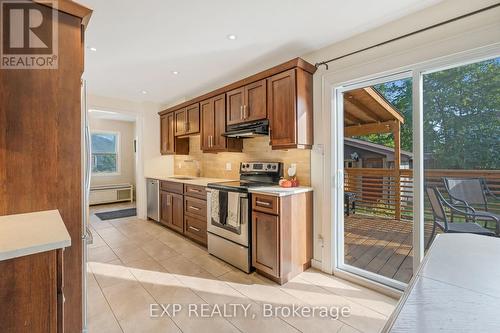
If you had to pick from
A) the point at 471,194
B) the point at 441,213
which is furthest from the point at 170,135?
the point at 471,194

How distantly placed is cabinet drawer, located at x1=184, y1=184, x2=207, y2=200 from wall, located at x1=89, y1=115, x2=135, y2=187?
13.8 ft

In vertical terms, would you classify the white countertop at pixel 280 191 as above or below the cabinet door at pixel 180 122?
below

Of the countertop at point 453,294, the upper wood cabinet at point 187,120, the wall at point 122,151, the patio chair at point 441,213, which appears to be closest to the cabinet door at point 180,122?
the upper wood cabinet at point 187,120

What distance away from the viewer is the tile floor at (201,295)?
1781 mm

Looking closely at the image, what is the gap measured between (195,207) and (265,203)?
1.44m

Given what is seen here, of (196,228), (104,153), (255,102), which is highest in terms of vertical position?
(255,102)

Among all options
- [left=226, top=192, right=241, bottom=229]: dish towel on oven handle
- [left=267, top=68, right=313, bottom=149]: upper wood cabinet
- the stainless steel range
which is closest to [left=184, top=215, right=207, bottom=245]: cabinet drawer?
the stainless steel range

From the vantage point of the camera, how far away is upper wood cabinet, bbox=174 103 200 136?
Result: 396 centimetres

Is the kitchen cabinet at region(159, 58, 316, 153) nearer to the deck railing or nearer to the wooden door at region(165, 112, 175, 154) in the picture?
the deck railing

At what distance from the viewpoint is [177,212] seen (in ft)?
12.8

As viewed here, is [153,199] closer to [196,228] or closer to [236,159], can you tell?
[196,228]

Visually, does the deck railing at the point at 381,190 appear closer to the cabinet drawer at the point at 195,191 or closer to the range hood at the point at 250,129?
the range hood at the point at 250,129

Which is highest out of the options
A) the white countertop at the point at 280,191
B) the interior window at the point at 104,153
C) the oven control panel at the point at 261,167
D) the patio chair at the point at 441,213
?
the interior window at the point at 104,153

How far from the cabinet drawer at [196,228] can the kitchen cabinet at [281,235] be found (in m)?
1.01
